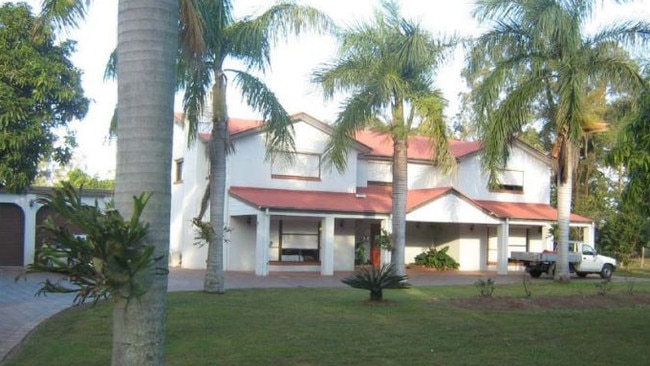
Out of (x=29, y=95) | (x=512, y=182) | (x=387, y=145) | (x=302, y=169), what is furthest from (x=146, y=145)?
(x=512, y=182)

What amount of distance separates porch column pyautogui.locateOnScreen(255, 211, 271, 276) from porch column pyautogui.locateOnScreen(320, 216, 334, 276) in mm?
2437

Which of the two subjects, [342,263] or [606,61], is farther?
[342,263]

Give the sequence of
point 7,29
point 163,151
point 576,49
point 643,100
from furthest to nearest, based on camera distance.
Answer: point 576,49
point 7,29
point 643,100
point 163,151

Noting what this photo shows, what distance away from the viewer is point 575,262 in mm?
31609

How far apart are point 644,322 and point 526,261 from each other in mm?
17218

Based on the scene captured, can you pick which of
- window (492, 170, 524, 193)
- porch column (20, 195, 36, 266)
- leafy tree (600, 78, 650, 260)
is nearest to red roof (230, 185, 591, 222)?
window (492, 170, 524, 193)

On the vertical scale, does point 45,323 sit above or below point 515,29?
below

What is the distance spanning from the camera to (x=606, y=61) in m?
23.4

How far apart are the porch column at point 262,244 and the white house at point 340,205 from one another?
41 millimetres

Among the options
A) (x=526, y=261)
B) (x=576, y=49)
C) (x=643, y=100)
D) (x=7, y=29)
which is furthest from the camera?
(x=526, y=261)

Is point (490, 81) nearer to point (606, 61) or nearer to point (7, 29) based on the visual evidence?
point (606, 61)

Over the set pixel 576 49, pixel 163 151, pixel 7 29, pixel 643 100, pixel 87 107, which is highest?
pixel 576 49

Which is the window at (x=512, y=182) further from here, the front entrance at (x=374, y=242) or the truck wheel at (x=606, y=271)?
the front entrance at (x=374, y=242)

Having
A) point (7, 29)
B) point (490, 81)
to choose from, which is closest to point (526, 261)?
point (490, 81)
